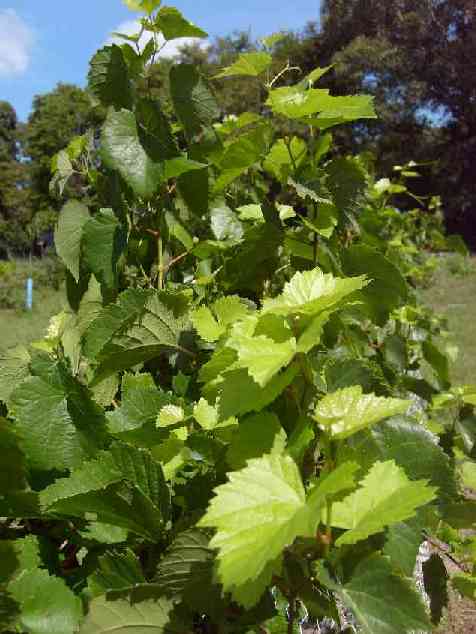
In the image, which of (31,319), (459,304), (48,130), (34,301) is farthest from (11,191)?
(459,304)

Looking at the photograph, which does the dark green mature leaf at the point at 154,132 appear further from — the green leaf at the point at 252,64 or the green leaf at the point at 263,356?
the green leaf at the point at 263,356

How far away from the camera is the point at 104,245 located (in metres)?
1.14

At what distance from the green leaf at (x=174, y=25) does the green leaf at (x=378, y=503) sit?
871mm

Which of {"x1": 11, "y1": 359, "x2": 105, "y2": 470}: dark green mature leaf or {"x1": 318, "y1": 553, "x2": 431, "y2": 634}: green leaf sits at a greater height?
{"x1": 11, "y1": 359, "x2": 105, "y2": 470}: dark green mature leaf

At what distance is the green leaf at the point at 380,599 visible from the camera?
537mm

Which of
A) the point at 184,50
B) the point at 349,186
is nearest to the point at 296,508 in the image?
the point at 349,186

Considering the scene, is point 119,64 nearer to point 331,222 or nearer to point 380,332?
point 331,222

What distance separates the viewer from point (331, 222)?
3.50 feet

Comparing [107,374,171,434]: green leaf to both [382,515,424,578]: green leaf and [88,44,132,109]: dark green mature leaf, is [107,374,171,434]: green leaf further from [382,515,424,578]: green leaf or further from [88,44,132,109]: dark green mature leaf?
[88,44,132,109]: dark green mature leaf

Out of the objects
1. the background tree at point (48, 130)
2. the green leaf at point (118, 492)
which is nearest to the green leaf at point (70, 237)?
the green leaf at point (118, 492)

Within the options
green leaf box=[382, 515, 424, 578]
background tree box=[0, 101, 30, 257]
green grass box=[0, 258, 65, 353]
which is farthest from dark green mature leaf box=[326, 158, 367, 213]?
background tree box=[0, 101, 30, 257]

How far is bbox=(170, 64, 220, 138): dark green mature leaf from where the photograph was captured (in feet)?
3.79

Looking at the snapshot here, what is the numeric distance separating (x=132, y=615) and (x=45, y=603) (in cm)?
10

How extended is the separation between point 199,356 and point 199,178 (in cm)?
37
